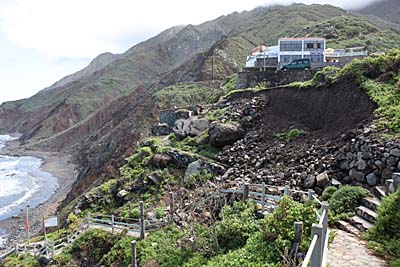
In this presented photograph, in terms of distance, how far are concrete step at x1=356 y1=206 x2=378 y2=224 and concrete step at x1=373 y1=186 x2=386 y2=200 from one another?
65 centimetres

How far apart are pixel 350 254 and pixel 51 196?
3884cm

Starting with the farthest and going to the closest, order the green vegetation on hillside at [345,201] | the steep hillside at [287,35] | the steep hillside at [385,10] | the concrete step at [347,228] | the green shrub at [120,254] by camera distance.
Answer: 1. the steep hillside at [385,10]
2. the steep hillside at [287,35]
3. the green shrub at [120,254]
4. the green vegetation on hillside at [345,201]
5. the concrete step at [347,228]

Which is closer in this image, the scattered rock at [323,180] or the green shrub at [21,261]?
the scattered rock at [323,180]

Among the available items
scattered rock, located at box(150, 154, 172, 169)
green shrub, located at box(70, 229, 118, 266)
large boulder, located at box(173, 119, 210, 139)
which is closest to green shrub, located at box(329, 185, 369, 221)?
green shrub, located at box(70, 229, 118, 266)

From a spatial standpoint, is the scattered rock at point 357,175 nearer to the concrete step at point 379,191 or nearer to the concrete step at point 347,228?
the concrete step at point 379,191

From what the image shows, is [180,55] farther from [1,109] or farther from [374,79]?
[374,79]

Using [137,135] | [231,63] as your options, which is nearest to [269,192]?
[137,135]

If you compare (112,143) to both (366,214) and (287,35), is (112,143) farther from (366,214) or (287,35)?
(366,214)

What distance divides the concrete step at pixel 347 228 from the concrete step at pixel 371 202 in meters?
0.87

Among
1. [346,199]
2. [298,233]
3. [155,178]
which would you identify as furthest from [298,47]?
[298,233]

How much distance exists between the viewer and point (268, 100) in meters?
19.9

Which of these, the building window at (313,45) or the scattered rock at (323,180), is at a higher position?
the building window at (313,45)

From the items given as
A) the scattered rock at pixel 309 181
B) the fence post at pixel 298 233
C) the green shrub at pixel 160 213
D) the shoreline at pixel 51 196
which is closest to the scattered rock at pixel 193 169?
the green shrub at pixel 160 213

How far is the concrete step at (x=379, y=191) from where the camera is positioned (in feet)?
32.9
